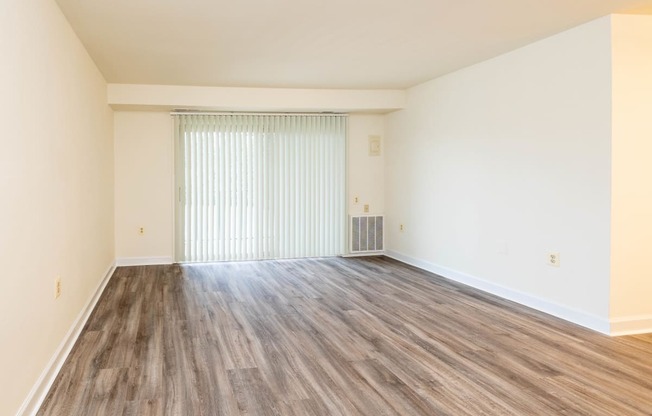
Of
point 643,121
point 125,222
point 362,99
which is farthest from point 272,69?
point 643,121

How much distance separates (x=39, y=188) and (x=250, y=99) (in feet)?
13.5

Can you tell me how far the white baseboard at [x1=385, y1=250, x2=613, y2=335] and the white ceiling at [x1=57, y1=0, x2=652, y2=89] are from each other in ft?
7.28

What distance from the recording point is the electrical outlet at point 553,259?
4242mm

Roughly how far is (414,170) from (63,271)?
4505 millimetres

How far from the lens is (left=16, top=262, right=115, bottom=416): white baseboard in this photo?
2457 millimetres

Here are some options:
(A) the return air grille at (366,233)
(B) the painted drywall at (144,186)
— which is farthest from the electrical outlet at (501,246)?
(B) the painted drywall at (144,186)

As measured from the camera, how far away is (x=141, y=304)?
4754 mm

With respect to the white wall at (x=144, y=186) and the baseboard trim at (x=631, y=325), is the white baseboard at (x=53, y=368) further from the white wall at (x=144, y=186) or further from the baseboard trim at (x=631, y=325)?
the baseboard trim at (x=631, y=325)

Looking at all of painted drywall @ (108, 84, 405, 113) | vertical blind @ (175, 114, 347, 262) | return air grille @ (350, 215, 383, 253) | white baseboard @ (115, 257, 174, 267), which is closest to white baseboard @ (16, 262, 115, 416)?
white baseboard @ (115, 257, 174, 267)

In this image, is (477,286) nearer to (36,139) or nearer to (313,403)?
(313,403)

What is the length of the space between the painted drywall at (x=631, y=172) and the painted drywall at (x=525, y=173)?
66mm

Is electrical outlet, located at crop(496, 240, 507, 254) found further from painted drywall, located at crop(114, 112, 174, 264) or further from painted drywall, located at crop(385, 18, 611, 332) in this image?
painted drywall, located at crop(114, 112, 174, 264)

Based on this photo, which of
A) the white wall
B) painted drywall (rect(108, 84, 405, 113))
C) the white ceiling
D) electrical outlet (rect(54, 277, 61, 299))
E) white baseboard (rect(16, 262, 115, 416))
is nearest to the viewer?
white baseboard (rect(16, 262, 115, 416))

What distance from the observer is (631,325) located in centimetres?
381
